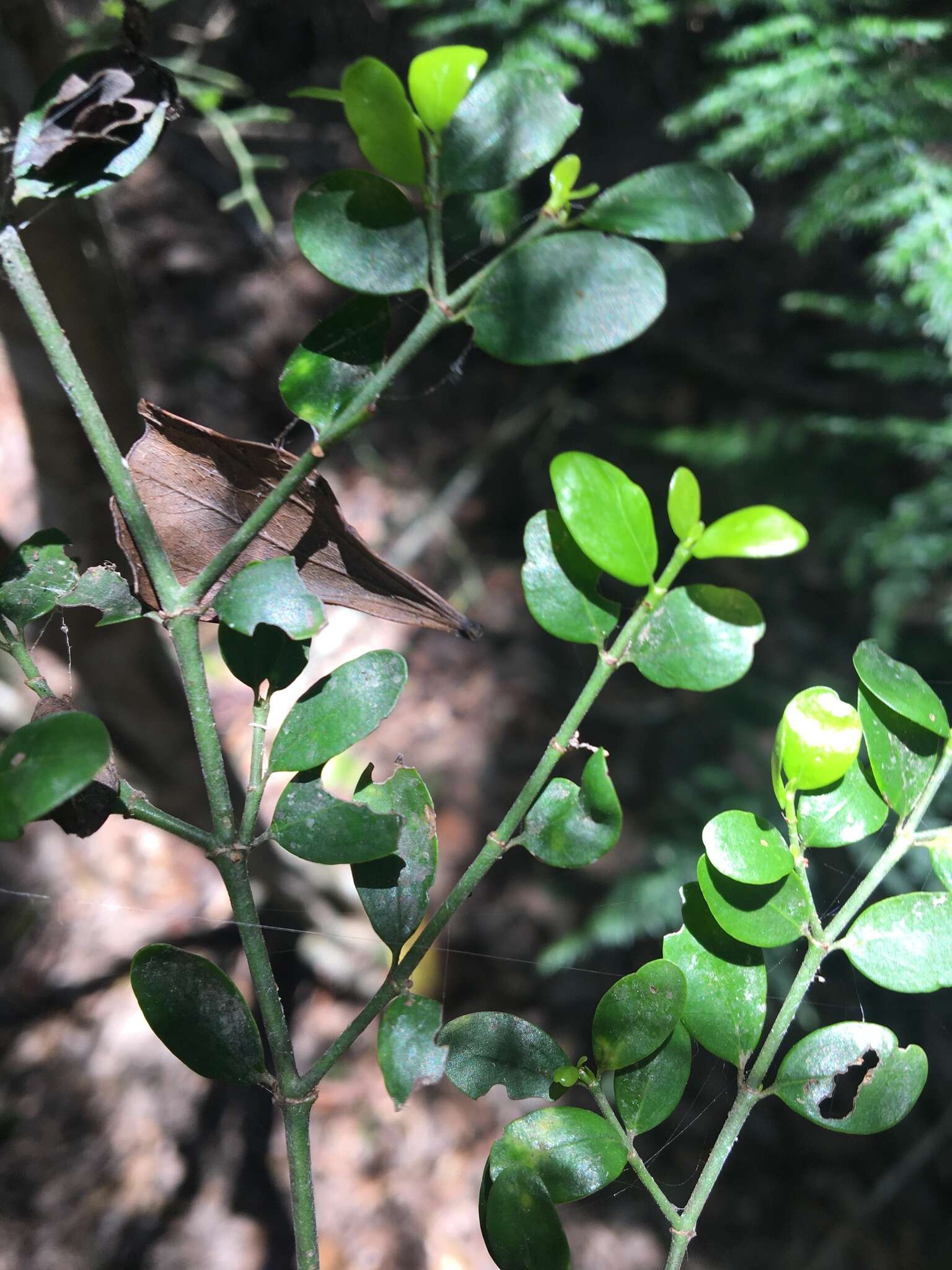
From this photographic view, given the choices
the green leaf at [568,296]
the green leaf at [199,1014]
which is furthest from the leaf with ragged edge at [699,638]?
the green leaf at [199,1014]

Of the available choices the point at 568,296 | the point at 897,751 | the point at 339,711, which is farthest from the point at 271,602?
the point at 897,751

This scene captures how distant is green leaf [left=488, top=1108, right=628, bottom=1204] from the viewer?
12.3 inches

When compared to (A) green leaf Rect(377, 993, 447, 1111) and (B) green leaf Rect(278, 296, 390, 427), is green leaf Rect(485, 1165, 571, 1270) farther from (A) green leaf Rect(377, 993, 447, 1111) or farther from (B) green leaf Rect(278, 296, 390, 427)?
(B) green leaf Rect(278, 296, 390, 427)

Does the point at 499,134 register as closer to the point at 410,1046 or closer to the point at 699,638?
the point at 699,638

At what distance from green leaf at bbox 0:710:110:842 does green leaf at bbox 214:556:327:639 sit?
7 centimetres

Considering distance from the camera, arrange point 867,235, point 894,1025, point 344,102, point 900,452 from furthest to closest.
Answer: point 867,235 → point 900,452 → point 894,1025 → point 344,102

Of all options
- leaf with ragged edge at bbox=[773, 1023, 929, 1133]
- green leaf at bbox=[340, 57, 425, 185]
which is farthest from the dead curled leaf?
leaf with ragged edge at bbox=[773, 1023, 929, 1133]

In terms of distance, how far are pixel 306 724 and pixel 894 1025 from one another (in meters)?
0.93

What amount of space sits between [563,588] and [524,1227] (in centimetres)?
24

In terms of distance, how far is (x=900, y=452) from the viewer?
1.55 meters

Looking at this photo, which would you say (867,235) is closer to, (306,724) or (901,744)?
(901,744)

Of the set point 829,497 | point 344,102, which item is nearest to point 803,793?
point 344,102

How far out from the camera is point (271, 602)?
314mm

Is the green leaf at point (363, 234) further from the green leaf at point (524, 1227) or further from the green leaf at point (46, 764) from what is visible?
the green leaf at point (524, 1227)
